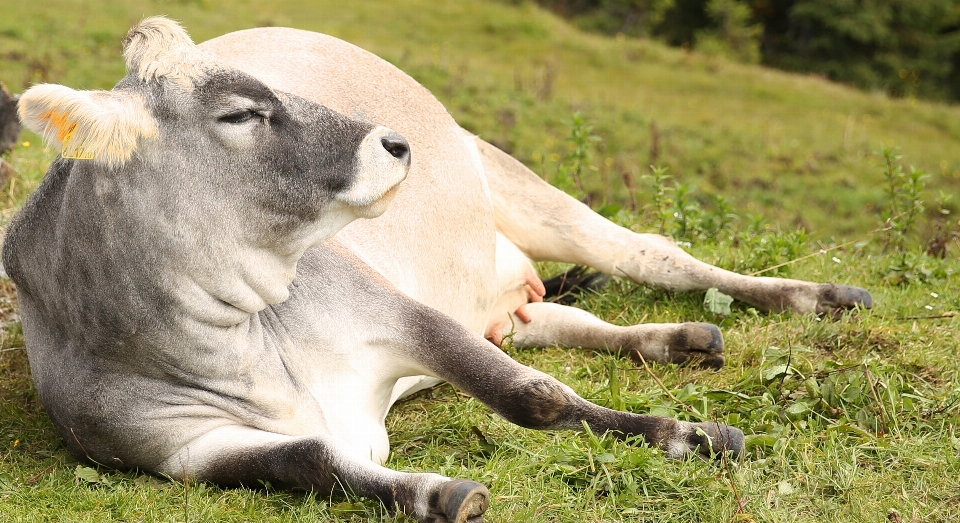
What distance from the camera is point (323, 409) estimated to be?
357cm

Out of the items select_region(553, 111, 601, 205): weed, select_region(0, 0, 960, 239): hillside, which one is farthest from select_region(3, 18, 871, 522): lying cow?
select_region(0, 0, 960, 239): hillside

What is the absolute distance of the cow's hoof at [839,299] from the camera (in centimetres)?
489

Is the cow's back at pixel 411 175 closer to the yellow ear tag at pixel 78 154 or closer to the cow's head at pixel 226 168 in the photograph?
the cow's head at pixel 226 168

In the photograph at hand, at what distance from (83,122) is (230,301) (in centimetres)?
72

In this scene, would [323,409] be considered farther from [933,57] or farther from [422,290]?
[933,57]

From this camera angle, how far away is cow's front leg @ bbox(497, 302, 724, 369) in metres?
4.45

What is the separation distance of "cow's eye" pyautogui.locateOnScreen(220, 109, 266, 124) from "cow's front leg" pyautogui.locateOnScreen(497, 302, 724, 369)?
1.93m

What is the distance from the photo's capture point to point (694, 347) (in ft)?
14.6

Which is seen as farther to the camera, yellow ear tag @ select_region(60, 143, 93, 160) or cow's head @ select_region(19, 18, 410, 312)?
cow's head @ select_region(19, 18, 410, 312)

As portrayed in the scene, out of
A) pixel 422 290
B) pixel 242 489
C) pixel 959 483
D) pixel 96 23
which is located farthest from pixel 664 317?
pixel 96 23

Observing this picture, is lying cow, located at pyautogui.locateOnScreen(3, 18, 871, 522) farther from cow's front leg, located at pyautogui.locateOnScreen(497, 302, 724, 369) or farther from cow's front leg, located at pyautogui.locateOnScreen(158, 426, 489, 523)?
cow's front leg, located at pyautogui.locateOnScreen(497, 302, 724, 369)

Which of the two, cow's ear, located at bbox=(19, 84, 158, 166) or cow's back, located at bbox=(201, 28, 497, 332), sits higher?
cow's ear, located at bbox=(19, 84, 158, 166)

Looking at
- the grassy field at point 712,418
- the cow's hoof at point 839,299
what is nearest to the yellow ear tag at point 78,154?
the grassy field at point 712,418

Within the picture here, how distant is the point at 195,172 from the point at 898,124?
16980 mm
